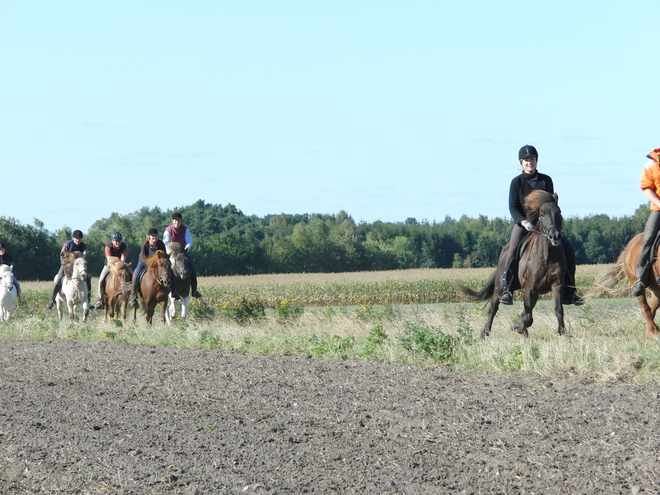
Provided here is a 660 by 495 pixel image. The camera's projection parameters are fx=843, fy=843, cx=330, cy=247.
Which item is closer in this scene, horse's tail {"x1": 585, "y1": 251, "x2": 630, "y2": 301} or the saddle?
the saddle

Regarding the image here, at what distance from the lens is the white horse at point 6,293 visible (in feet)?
69.8

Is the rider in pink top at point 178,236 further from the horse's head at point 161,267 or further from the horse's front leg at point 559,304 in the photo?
the horse's front leg at point 559,304

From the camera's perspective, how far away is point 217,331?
1441 cm

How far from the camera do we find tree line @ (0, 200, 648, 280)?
70.4m

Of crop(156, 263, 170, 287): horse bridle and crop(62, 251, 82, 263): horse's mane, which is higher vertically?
crop(62, 251, 82, 263): horse's mane

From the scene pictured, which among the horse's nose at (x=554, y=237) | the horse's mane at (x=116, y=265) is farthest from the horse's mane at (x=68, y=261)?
the horse's nose at (x=554, y=237)

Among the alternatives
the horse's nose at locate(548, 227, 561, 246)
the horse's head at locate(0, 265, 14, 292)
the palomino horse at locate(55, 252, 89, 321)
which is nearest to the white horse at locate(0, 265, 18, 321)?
the horse's head at locate(0, 265, 14, 292)

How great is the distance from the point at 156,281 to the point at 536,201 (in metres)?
8.75

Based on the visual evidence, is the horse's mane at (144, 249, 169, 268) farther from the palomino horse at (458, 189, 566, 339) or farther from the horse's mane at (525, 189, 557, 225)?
the horse's mane at (525, 189, 557, 225)

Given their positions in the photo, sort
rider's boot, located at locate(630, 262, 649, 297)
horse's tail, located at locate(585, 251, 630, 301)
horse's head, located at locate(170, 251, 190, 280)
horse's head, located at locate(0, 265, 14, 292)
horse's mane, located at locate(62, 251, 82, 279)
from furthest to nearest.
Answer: horse's head, located at locate(0, 265, 14, 292), horse's mane, located at locate(62, 251, 82, 279), horse's head, located at locate(170, 251, 190, 280), horse's tail, located at locate(585, 251, 630, 301), rider's boot, located at locate(630, 262, 649, 297)

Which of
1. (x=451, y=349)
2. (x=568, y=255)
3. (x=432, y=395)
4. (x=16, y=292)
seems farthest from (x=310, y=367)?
(x=16, y=292)

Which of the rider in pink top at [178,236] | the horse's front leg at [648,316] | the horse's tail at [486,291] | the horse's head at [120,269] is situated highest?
the rider in pink top at [178,236]

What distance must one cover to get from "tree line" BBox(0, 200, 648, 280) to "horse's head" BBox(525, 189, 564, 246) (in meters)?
57.9

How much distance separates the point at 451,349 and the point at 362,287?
33456 mm
